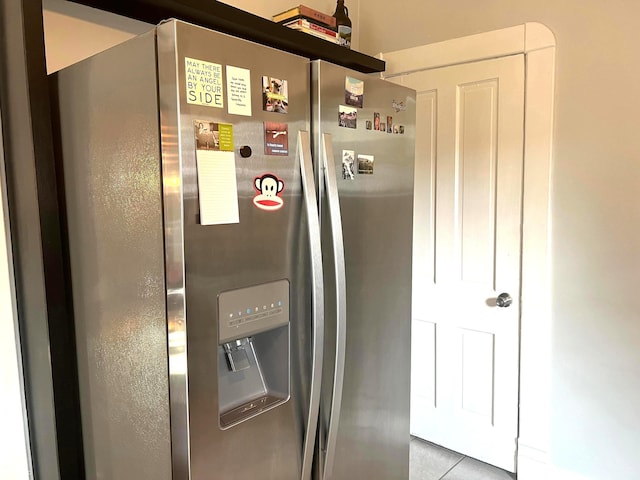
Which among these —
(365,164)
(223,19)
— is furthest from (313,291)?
(223,19)

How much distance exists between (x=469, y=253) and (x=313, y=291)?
1.41 m

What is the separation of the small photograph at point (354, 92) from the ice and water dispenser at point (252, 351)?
1.84 ft

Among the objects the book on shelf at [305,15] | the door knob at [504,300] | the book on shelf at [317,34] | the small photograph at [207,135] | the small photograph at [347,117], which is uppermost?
the book on shelf at [305,15]

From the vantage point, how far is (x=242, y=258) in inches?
44.0

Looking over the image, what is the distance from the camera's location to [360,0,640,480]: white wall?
77.8 inches

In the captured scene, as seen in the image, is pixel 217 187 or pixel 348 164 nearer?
pixel 217 187

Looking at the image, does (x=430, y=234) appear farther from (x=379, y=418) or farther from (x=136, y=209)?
(x=136, y=209)

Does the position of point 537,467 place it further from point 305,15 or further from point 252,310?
point 305,15

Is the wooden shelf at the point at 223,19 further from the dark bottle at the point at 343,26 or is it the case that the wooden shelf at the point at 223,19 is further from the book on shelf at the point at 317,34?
the dark bottle at the point at 343,26

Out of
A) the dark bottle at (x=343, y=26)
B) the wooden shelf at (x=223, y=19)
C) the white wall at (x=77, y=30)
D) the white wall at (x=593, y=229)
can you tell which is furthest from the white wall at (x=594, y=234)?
the white wall at (x=77, y=30)

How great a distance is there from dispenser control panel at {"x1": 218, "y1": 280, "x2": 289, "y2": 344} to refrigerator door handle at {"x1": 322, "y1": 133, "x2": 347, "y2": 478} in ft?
0.58

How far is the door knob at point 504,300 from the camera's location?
91.5 inches

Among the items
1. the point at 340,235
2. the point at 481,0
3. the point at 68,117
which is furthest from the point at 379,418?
the point at 481,0

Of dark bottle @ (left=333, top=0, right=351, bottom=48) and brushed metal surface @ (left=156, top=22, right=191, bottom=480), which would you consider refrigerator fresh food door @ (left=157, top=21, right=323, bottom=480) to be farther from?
dark bottle @ (left=333, top=0, right=351, bottom=48)
